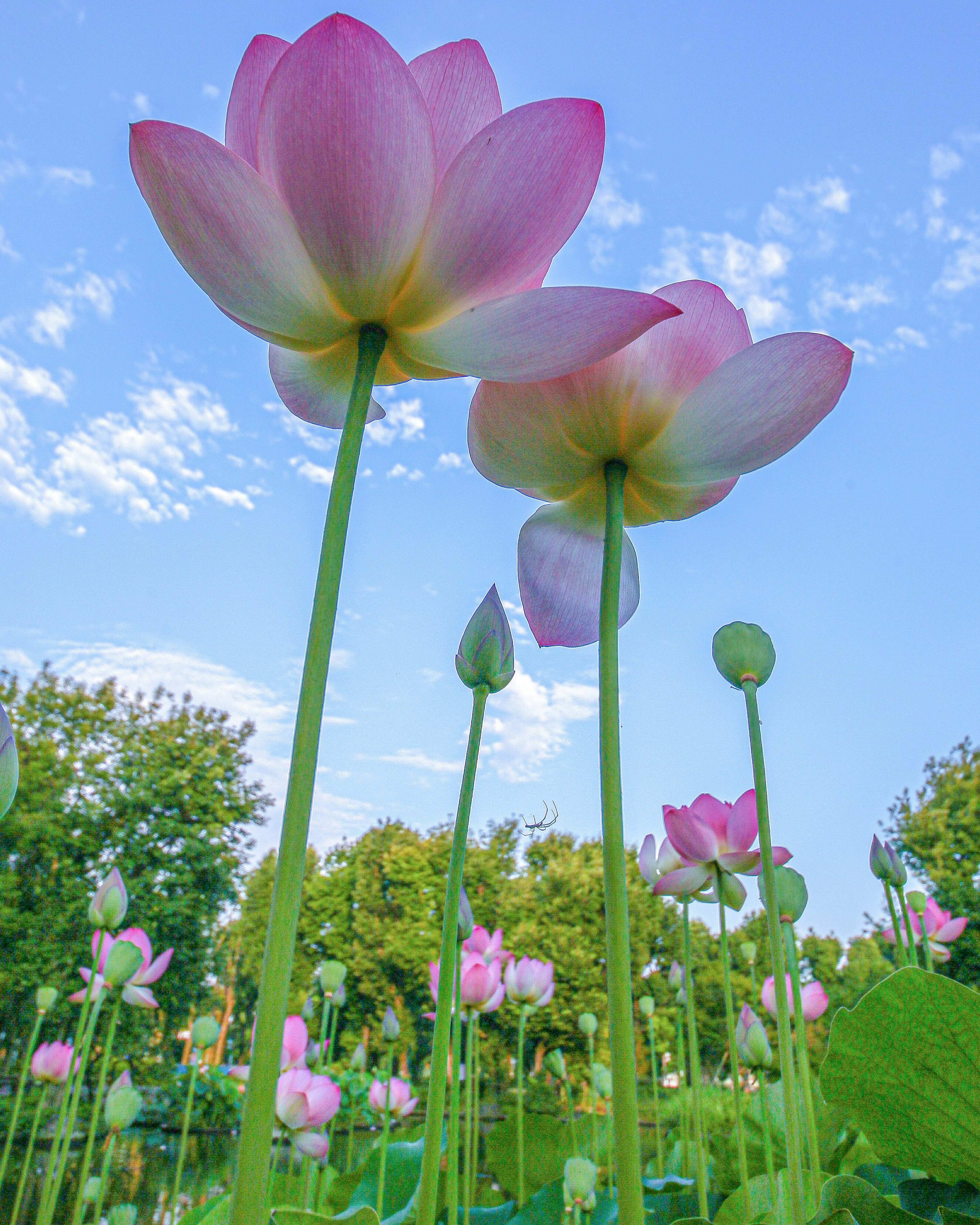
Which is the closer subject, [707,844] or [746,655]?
[746,655]

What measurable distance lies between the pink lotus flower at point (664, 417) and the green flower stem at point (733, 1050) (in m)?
0.52

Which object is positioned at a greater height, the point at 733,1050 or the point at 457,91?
the point at 457,91

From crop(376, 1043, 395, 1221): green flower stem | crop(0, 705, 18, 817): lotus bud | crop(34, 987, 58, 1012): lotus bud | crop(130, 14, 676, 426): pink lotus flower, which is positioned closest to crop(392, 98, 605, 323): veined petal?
crop(130, 14, 676, 426): pink lotus flower

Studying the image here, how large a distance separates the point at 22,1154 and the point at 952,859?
8.30 metres

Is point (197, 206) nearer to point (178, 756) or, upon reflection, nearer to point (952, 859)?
point (952, 859)

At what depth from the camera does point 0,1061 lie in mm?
8641

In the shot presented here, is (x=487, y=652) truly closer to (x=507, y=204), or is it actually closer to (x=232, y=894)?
(x=507, y=204)

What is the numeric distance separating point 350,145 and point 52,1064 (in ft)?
9.47

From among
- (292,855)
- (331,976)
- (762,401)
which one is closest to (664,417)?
(762,401)

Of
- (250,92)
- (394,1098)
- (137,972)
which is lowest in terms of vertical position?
(394,1098)

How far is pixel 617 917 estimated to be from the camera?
1.04 feet

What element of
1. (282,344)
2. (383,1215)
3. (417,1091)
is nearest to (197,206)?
(282,344)

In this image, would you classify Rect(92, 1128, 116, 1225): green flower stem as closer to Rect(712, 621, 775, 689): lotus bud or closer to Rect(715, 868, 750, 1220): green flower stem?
Rect(715, 868, 750, 1220): green flower stem

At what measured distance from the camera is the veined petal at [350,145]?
0.32m
